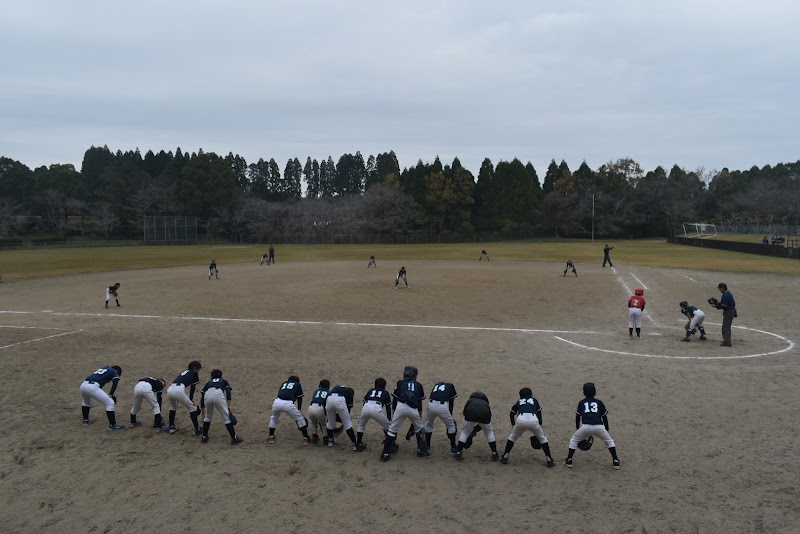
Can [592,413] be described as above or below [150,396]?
above

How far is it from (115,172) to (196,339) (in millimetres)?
117841

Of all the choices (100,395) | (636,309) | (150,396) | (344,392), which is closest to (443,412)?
(344,392)

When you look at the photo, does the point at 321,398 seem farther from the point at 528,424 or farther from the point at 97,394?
the point at 97,394

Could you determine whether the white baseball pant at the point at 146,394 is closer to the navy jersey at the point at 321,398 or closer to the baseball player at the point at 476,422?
the navy jersey at the point at 321,398

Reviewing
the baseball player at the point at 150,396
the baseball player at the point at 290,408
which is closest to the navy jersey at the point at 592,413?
the baseball player at the point at 290,408

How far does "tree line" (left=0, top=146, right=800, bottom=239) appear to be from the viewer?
10444cm

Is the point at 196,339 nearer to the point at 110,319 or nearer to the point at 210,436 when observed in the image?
the point at 110,319

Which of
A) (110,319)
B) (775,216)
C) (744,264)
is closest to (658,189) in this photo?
(775,216)

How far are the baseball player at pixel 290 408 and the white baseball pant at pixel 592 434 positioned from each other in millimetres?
5095

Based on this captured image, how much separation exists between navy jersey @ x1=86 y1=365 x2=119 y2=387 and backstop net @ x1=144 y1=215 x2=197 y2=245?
98.6 m

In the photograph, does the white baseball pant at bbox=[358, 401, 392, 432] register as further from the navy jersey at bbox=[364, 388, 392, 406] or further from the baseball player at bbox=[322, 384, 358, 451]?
the baseball player at bbox=[322, 384, 358, 451]

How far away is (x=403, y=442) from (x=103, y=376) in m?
6.69

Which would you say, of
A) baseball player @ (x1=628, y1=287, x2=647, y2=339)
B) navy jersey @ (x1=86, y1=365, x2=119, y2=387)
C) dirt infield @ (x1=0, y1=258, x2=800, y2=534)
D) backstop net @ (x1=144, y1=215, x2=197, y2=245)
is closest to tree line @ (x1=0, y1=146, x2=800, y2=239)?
backstop net @ (x1=144, y1=215, x2=197, y2=245)

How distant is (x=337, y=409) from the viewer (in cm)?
1043
